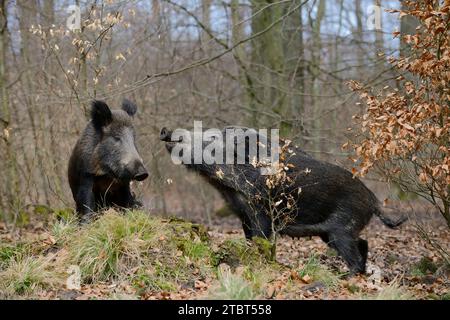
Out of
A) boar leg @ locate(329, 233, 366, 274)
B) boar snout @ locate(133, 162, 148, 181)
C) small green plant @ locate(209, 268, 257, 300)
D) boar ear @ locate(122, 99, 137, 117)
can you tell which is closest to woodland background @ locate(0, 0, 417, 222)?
boar ear @ locate(122, 99, 137, 117)

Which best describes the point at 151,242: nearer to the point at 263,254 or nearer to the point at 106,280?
the point at 106,280

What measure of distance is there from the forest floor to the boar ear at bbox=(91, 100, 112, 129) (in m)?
1.49

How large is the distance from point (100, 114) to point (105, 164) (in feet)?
2.17

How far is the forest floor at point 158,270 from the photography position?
20.5 feet

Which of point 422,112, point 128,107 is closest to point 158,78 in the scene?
point 128,107

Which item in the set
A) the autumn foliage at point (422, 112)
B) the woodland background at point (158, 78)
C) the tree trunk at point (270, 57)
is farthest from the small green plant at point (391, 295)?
the tree trunk at point (270, 57)

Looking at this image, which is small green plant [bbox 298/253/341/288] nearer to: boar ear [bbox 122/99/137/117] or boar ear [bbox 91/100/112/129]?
→ boar ear [bbox 91/100/112/129]

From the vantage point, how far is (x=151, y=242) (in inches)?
280

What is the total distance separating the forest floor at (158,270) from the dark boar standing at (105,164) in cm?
66

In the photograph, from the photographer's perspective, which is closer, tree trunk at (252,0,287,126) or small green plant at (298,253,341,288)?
small green plant at (298,253,341,288)

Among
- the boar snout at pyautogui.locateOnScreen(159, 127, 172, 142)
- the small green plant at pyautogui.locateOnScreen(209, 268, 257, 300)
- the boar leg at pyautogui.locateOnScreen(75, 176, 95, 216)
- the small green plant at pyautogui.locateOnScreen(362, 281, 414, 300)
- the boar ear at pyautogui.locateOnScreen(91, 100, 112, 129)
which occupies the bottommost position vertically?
the small green plant at pyautogui.locateOnScreen(362, 281, 414, 300)

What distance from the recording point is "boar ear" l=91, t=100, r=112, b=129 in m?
8.32

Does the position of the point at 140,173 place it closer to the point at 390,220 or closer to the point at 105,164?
the point at 105,164

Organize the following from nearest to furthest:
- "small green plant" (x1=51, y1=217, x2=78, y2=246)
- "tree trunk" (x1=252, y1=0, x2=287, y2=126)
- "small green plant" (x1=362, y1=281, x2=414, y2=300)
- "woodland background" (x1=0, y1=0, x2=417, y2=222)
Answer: "small green plant" (x1=362, y1=281, x2=414, y2=300)
"small green plant" (x1=51, y1=217, x2=78, y2=246)
"woodland background" (x1=0, y1=0, x2=417, y2=222)
"tree trunk" (x1=252, y1=0, x2=287, y2=126)
